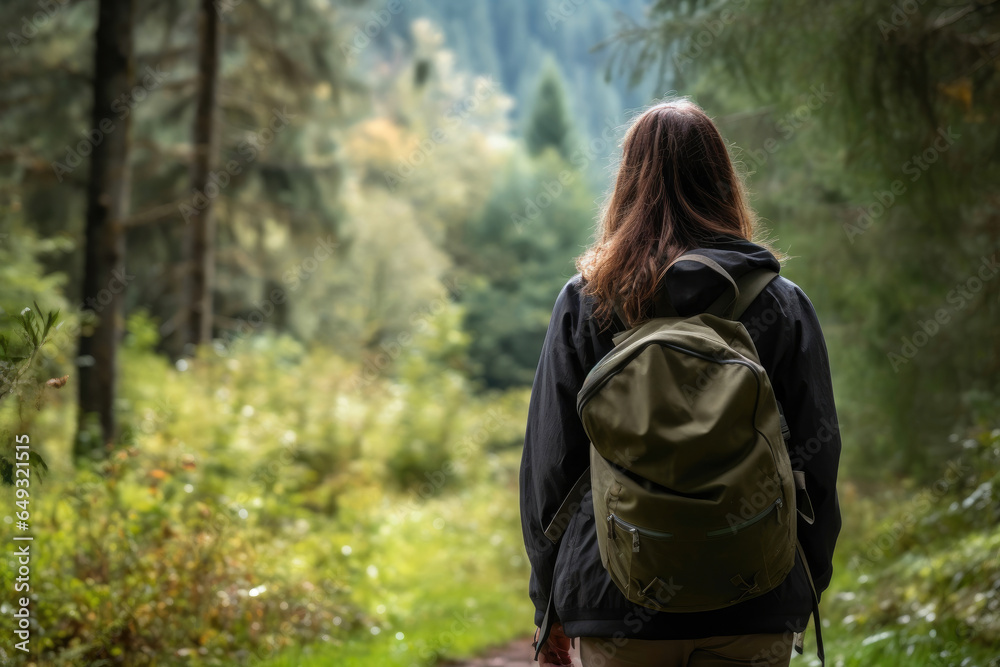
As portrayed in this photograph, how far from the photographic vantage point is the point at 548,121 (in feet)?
125

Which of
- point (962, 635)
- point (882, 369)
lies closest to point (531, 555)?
point (962, 635)

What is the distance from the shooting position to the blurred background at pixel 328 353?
4082mm

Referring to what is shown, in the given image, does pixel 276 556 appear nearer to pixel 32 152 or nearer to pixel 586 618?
pixel 586 618

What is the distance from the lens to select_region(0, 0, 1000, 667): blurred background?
408cm

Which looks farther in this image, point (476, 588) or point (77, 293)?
point (77, 293)

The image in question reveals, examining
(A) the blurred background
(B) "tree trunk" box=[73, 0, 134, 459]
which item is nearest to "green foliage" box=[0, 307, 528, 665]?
(A) the blurred background

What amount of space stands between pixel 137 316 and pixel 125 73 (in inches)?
201

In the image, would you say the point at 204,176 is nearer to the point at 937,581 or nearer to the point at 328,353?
the point at 328,353

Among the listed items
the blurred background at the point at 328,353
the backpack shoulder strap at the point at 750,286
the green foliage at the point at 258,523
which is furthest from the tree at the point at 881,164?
the green foliage at the point at 258,523

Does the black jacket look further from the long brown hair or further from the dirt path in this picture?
the dirt path

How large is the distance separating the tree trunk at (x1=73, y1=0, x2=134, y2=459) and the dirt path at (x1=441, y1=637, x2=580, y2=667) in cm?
399

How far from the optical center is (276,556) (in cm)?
505

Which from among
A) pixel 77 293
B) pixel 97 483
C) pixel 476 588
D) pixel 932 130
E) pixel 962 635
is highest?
pixel 932 130

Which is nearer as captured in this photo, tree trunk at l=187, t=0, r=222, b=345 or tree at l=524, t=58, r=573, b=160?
tree trunk at l=187, t=0, r=222, b=345
